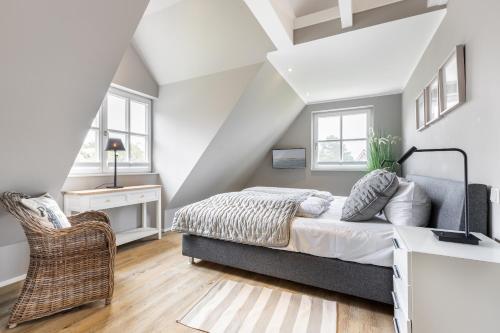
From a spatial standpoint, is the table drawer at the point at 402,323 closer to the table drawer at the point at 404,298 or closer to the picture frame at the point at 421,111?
the table drawer at the point at 404,298

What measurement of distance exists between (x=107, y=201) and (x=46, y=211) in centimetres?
81

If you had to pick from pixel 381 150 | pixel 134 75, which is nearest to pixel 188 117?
pixel 134 75

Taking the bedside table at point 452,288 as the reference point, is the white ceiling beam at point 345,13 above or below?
above

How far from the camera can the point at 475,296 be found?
982 mm

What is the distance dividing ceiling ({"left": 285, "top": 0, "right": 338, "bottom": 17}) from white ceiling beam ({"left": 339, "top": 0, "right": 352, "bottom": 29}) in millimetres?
316

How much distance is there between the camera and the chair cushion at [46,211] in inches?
66.1

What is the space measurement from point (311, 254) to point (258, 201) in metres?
0.73

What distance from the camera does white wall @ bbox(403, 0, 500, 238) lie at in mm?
1215

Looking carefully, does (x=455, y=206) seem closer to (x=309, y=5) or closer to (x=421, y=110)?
(x=421, y=110)

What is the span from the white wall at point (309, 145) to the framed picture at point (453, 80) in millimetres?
2528

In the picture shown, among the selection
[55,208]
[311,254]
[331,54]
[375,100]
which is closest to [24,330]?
[55,208]

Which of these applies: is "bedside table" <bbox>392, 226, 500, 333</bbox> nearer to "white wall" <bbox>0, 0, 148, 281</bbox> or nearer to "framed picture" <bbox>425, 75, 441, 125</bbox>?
"framed picture" <bbox>425, 75, 441, 125</bbox>

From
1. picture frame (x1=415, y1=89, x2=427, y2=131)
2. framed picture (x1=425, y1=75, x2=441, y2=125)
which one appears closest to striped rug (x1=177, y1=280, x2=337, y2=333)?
framed picture (x1=425, y1=75, x2=441, y2=125)

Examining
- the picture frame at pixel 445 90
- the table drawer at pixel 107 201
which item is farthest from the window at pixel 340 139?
the table drawer at pixel 107 201
